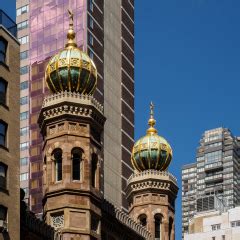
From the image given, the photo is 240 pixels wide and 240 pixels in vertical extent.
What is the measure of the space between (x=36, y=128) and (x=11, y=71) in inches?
3531

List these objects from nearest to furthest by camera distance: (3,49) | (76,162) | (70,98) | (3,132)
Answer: (3,132) < (3,49) < (76,162) < (70,98)

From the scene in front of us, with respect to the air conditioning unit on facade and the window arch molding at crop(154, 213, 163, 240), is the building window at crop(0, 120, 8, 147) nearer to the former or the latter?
the air conditioning unit on facade

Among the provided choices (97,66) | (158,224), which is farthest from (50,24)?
(158,224)

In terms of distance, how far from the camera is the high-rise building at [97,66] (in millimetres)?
142000

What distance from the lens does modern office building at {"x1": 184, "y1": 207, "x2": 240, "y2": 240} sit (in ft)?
365

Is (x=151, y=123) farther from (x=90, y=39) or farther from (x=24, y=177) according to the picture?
(x=90, y=39)

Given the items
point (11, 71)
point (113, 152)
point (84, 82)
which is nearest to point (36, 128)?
point (113, 152)

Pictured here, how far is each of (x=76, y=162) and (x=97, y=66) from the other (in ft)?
259

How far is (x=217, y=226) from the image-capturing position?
113 m

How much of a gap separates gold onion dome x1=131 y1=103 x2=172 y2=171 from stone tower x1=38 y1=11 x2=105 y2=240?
35.4 feet

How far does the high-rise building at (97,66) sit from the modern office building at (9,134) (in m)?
84.8

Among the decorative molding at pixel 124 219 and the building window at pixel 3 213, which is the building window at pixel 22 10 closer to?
the decorative molding at pixel 124 219

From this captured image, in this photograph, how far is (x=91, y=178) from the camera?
209 feet

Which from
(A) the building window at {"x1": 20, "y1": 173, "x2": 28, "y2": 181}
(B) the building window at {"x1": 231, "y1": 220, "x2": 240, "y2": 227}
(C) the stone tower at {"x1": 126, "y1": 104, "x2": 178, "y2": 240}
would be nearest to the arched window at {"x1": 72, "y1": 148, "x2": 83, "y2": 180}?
(C) the stone tower at {"x1": 126, "y1": 104, "x2": 178, "y2": 240}
